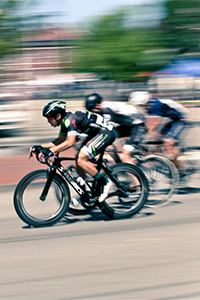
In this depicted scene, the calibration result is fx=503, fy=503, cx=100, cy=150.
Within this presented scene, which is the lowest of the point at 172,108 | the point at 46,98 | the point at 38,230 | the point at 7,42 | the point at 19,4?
the point at 46,98

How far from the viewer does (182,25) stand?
17703 millimetres

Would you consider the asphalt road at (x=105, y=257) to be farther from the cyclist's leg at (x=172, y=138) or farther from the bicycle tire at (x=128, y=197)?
the cyclist's leg at (x=172, y=138)

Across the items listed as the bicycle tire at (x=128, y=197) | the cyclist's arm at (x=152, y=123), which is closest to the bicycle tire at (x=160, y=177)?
the bicycle tire at (x=128, y=197)

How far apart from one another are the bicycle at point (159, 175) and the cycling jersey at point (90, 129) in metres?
0.78

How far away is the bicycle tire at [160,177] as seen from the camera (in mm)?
7227

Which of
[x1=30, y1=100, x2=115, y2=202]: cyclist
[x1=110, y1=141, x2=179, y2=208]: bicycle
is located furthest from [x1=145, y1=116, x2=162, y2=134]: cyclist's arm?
[x1=30, y1=100, x2=115, y2=202]: cyclist

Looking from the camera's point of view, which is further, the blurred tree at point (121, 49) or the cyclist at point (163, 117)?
the blurred tree at point (121, 49)

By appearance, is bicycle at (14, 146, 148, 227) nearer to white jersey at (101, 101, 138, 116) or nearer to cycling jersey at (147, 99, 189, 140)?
white jersey at (101, 101, 138, 116)

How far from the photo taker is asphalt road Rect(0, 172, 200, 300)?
13.5 feet

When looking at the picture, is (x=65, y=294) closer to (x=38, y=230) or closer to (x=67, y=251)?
(x=67, y=251)

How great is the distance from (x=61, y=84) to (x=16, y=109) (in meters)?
24.1

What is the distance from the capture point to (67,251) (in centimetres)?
531

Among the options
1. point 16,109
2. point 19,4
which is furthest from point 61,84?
point 19,4

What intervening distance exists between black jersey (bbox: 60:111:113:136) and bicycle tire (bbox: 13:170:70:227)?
2.01ft
